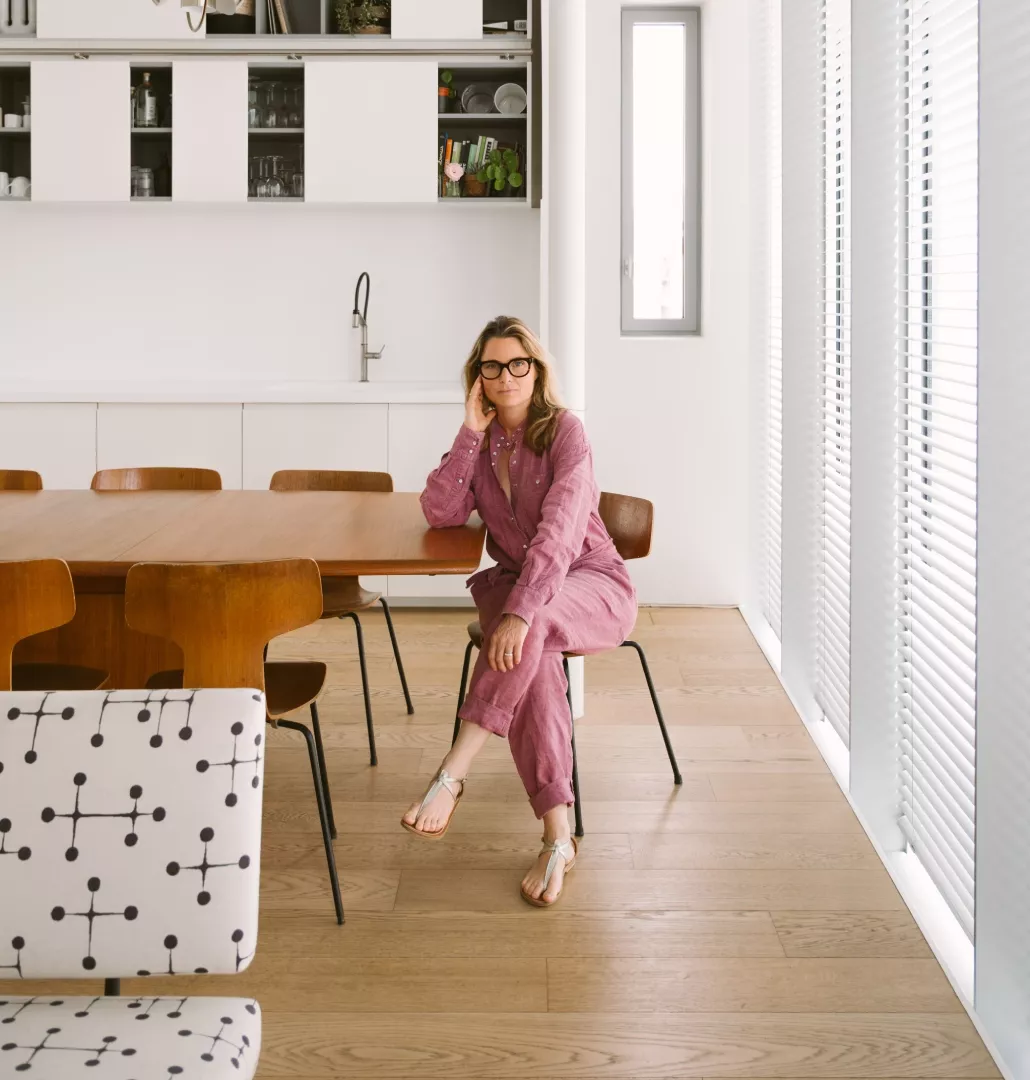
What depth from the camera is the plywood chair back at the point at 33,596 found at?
101 inches

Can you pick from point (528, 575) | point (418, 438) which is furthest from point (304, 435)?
point (528, 575)

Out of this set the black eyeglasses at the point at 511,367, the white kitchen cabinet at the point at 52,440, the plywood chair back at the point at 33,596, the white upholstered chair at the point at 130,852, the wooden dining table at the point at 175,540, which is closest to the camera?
the white upholstered chair at the point at 130,852

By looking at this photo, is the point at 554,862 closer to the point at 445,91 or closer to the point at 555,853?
the point at 555,853

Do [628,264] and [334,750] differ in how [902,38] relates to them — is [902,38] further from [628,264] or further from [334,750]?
[628,264]

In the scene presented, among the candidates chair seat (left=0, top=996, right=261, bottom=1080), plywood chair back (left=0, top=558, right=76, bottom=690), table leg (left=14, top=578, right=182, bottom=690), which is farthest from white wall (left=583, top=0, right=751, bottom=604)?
chair seat (left=0, top=996, right=261, bottom=1080)

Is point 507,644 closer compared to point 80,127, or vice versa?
point 507,644

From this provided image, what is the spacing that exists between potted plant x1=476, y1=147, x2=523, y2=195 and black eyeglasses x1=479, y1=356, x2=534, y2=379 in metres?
2.99

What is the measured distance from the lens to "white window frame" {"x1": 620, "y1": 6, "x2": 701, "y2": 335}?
5797mm

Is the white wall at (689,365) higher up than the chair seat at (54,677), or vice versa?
the white wall at (689,365)

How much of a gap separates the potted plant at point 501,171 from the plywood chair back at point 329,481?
2376 mm

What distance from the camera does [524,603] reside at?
9.64ft

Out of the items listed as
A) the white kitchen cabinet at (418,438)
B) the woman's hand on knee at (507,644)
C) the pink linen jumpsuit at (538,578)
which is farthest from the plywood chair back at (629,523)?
the white kitchen cabinet at (418,438)

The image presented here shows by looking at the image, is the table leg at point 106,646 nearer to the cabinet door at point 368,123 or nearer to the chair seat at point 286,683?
the chair seat at point 286,683

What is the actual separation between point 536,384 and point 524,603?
69 centimetres
